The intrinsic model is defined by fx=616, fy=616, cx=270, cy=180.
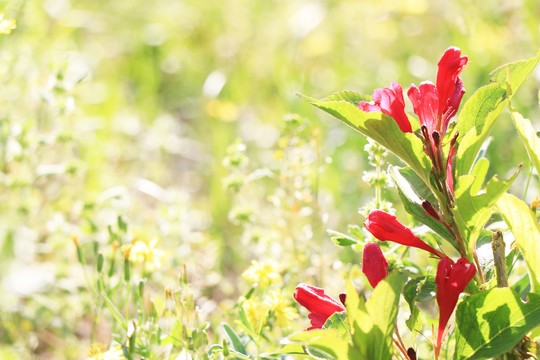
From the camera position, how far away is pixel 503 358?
0.87m

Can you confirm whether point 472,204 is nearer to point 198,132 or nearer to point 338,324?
point 338,324

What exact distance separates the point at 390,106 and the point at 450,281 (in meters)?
0.25

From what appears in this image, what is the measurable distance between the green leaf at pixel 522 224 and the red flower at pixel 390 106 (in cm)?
17

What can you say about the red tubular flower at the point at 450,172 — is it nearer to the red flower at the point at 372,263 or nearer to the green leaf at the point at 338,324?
the red flower at the point at 372,263

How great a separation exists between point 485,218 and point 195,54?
277cm

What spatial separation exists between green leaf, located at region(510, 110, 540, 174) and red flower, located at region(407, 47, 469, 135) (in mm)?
82

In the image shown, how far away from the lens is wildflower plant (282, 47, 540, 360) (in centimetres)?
77

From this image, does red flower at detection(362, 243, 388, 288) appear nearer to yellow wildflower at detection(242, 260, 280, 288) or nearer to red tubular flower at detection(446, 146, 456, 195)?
red tubular flower at detection(446, 146, 456, 195)

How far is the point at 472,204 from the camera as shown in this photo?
0.81 m

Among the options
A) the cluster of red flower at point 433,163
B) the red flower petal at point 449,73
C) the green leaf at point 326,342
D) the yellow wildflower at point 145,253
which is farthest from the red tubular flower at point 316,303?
the yellow wildflower at point 145,253

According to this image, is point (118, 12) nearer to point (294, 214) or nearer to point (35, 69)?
point (35, 69)

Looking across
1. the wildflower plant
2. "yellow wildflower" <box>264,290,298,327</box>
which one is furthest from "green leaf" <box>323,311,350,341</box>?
"yellow wildflower" <box>264,290,298,327</box>

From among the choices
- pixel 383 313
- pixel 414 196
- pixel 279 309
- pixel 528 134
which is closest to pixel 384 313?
pixel 383 313

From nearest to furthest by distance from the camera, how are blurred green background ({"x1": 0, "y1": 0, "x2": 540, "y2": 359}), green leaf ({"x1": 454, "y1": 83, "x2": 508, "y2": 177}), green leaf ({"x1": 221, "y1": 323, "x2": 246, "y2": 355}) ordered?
green leaf ({"x1": 454, "y1": 83, "x2": 508, "y2": 177}) → green leaf ({"x1": 221, "y1": 323, "x2": 246, "y2": 355}) → blurred green background ({"x1": 0, "y1": 0, "x2": 540, "y2": 359})
